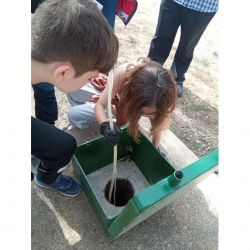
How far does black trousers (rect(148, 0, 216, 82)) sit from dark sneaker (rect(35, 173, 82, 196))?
58.7 inches

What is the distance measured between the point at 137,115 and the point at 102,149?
16.8 inches

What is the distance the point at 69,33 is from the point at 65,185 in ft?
3.08

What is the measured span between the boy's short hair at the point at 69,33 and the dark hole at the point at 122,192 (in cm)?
102

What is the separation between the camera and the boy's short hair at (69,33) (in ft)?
2.66

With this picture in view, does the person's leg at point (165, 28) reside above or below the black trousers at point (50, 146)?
above

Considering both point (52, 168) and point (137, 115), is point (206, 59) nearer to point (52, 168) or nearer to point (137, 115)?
point (137, 115)

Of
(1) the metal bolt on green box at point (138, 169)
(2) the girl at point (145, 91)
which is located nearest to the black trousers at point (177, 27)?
(2) the girl at point (145, 91)

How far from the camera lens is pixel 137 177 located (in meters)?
1.74

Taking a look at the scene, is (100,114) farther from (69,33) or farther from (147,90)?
(69,33)

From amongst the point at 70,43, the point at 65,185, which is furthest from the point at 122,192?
the point at 70,43

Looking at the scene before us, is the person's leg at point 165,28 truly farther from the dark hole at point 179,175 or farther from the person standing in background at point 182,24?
the dark hole at point 179,175

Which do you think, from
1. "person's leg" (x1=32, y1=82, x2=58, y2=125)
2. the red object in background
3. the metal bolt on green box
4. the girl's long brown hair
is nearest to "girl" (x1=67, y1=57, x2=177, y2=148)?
the girl's long brown hair

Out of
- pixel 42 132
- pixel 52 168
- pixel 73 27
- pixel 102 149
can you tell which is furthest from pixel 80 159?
pixel 73 27

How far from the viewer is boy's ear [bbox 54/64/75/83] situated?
0.87m
